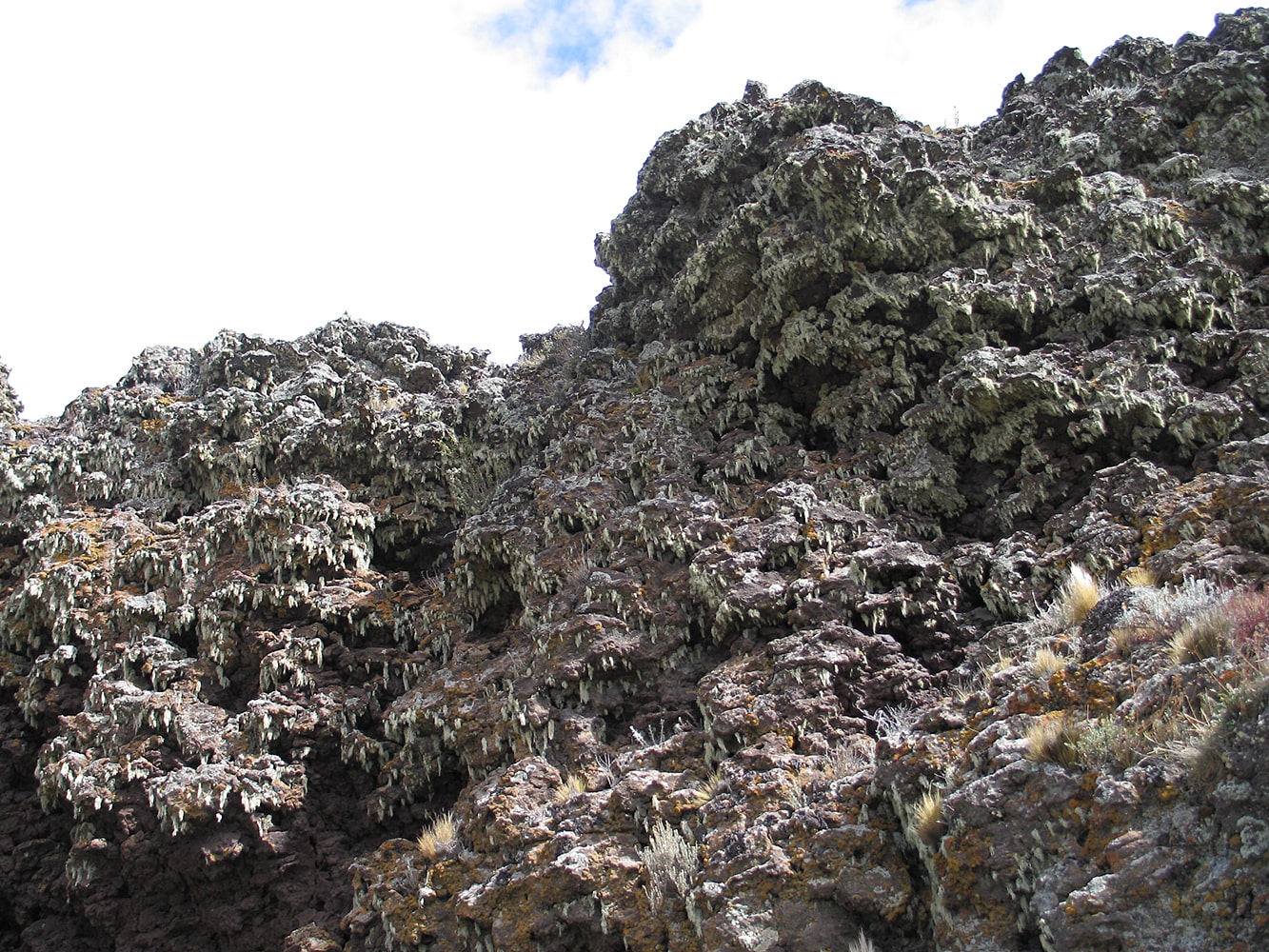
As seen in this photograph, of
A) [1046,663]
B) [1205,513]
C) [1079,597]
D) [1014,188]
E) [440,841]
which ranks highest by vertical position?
[1014,188]

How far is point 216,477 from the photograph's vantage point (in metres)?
14.6

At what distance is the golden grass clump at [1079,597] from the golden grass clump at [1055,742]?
1.76 m

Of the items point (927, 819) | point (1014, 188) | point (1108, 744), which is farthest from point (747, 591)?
point (1014, 188)

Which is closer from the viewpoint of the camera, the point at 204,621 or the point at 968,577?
the point at 968,577

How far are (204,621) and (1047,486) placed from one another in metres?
10.8

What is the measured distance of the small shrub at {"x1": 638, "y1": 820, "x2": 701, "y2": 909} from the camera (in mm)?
7066

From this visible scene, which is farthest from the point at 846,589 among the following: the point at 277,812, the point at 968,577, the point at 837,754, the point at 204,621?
the point at 204,621

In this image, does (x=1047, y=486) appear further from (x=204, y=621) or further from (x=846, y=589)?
(x=204, y=621)

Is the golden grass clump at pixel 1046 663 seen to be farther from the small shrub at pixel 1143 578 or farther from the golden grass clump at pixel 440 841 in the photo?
the golden grass clump at pixel 440 841

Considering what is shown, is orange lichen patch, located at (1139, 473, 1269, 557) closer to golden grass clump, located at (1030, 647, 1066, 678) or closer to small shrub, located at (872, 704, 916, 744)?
golden grass clump, located at (1030, 647, 1066, 678)

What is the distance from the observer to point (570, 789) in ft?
27.8

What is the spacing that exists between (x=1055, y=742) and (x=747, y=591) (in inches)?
151

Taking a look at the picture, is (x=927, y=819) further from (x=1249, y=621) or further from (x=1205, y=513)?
(x=1205, y=513)

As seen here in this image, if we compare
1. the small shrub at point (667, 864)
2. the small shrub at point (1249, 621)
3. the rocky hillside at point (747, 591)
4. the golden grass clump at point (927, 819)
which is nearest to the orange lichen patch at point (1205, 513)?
the rocky hillside at point (747, 591)
